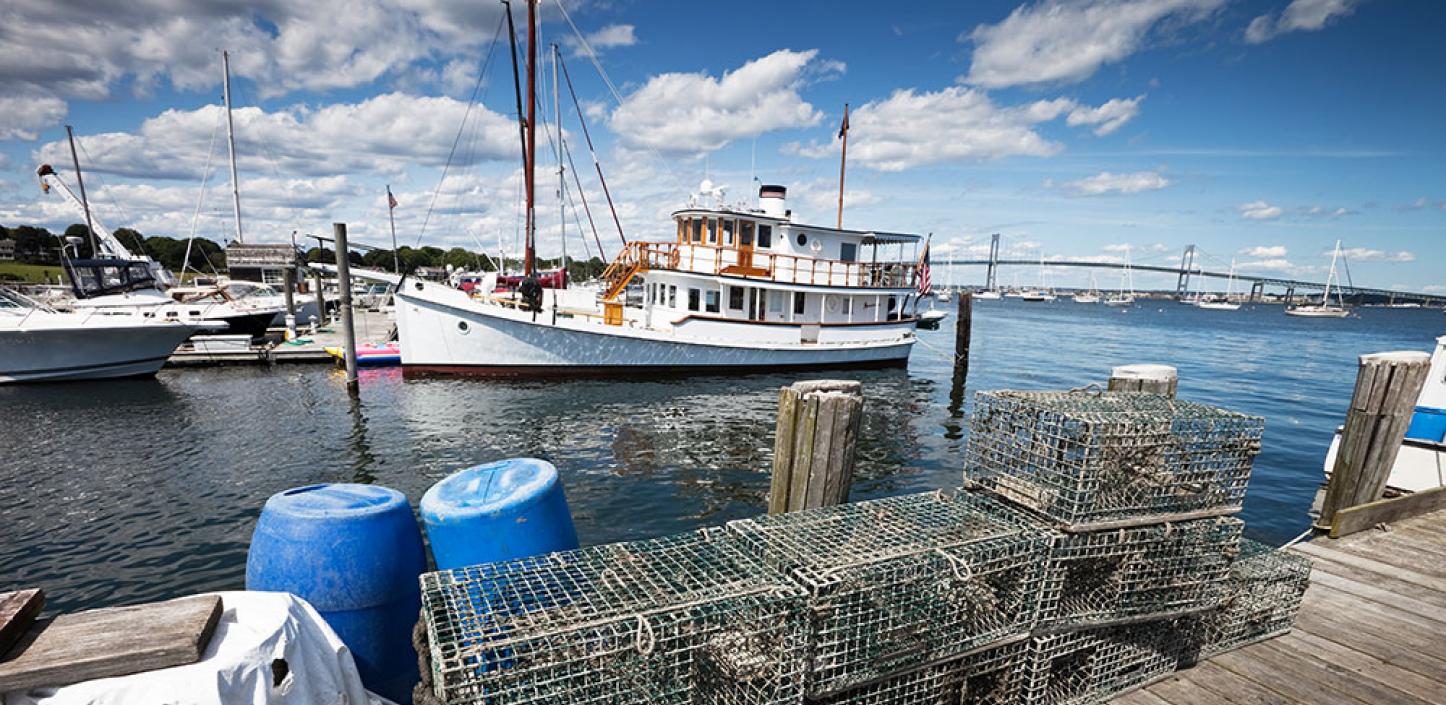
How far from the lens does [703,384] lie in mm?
18359

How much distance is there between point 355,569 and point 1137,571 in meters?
4.37

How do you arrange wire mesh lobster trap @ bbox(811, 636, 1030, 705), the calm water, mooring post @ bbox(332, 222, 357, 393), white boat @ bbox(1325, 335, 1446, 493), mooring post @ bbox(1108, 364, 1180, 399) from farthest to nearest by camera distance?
mooring post @ bbox(332, 222, 357, 393) < white boat @ bbox(1325, 335, 1446, 493) < the calm water < mooring post @ bbox(1108, 364, 1180, 399) < wire mesh lobster trap @ bbox(811, 636, 1030, 705)

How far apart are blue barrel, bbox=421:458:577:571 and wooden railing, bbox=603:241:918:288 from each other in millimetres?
15145

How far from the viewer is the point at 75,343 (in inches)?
660

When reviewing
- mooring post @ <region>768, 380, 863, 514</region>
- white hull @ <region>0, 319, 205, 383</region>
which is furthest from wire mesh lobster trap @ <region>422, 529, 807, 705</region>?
white hull @ <region>0, 319, 205, 383</region>

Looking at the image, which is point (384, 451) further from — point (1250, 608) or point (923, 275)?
point (923, 275)

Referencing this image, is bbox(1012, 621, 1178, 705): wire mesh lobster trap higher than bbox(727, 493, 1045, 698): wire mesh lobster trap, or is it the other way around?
bbox(727, 493, 1045, 698): wire mesh lobster trap

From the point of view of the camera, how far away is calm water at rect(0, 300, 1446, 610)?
7.49m

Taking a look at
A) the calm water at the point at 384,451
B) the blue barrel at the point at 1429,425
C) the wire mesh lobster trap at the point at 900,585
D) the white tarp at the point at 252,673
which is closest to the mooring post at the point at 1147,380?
the wire mesh lobster trap at the point at 900,585

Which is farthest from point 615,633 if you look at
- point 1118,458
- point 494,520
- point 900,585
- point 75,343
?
point 75,343

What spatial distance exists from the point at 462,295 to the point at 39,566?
37.6 feet

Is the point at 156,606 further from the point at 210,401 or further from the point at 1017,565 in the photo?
the point at 210,401

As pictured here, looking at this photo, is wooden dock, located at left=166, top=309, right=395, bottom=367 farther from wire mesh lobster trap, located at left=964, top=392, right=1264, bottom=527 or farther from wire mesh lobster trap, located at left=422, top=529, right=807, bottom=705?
wire mesh lobster trap, located at left=964, top=392, right=1264, bottom=527

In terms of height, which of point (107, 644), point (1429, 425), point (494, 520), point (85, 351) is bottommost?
point (85, 351)
